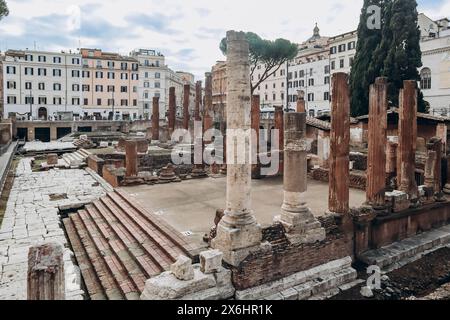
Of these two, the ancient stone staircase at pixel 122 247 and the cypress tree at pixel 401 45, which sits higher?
the cypress tree at pixel 401 45

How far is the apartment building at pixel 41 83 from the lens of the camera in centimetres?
5516

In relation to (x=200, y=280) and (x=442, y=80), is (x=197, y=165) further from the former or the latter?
(x=442, y=80)

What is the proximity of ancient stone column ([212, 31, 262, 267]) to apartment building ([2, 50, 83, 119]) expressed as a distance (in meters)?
57.7

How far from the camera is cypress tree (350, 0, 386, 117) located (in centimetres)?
2727

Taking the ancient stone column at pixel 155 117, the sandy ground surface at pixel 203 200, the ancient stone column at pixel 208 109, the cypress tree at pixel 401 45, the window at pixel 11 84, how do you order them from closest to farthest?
the sandy ground surface at pixel 203 200, the ancient stone column at pixel 208 109, the cypress tree at pixel 401 45, the ancient stone column at pixel 155 117, the window at pixel 11 84

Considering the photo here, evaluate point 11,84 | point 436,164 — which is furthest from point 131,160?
point 11,84

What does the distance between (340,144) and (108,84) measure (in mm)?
59655

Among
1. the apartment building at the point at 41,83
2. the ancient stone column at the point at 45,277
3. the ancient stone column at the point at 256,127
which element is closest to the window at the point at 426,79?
the ancient stone column at the point at 256,127

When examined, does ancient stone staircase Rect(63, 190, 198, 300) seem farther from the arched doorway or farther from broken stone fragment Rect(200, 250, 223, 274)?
the arched doorway

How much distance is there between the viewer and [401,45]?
25.3 meters

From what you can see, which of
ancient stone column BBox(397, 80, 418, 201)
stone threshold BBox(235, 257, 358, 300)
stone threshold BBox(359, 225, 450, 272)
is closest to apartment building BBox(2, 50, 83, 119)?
ancient stone column BBox(397, 80, 418, 201)

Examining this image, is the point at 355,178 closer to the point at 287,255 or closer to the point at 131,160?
the point at 287,255

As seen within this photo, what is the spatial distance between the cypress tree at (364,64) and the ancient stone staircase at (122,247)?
22290 millimetres

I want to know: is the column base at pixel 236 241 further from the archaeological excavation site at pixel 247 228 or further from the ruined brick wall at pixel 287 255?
the ruined brick wall at pixel 287 255
